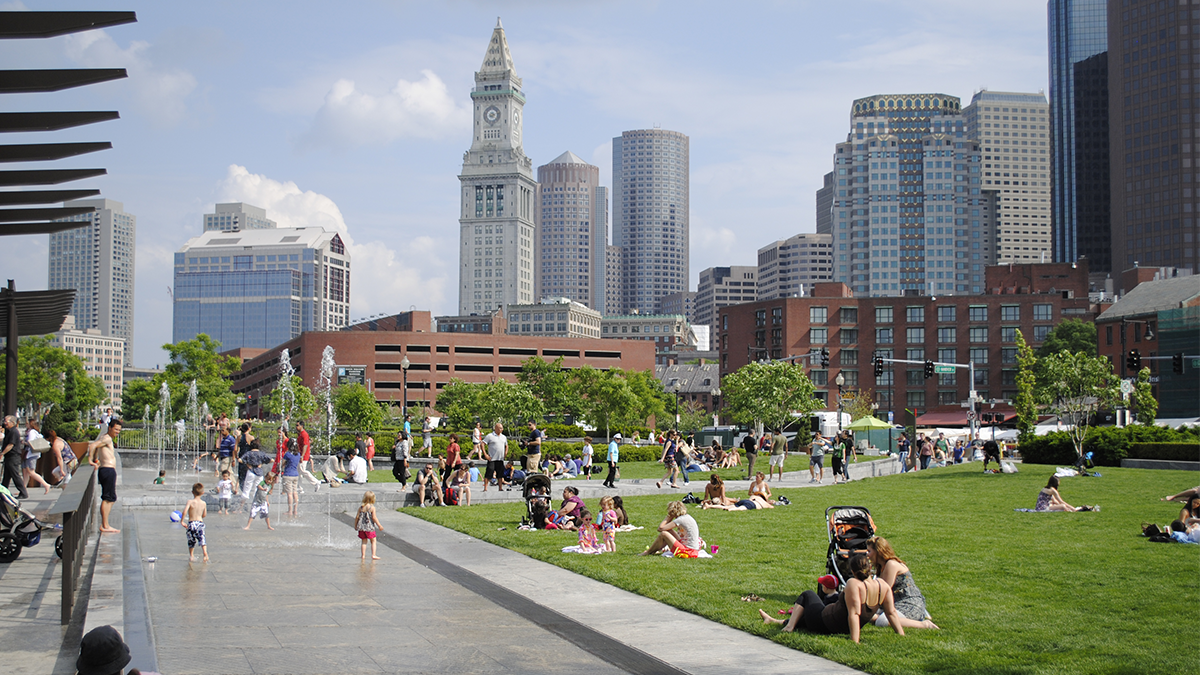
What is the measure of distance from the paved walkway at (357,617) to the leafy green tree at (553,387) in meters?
70.3

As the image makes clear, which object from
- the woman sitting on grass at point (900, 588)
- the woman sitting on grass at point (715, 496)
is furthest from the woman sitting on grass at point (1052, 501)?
the woman sitting on grass at point (900, 588)

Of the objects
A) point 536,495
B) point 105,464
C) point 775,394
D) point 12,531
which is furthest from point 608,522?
point 775,394

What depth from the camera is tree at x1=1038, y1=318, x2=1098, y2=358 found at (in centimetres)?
10081

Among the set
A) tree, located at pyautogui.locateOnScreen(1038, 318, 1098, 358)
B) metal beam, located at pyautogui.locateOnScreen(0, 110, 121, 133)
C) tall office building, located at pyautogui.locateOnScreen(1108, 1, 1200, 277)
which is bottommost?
metal beam, located at pyautogui.locateOnScreen(0, 110, 121, 133)

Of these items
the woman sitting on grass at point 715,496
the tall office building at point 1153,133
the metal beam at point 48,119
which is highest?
the tall office building at point 1153,133

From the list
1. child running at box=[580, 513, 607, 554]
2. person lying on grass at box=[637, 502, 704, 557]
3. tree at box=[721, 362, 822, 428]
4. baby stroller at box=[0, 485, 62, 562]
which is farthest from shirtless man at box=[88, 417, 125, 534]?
tree at box=[721, 362, 822, 428]

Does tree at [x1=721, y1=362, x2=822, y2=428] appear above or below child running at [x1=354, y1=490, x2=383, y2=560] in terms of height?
above

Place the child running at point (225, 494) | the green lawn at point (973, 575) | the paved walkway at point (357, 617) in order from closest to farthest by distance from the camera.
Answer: the paved walkway at point (357, 617), the green lawn at point (973, 575), the child running at point (225, 494)

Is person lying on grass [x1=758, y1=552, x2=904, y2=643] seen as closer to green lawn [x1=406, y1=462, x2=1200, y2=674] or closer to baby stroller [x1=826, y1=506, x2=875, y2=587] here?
green lawn [x1=406, y1=462, x2=1200, y2=674]

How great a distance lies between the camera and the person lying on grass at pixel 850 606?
976cm

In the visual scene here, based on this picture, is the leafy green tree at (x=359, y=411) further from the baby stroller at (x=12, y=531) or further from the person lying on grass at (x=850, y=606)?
the person lying on grass at (x=850, y=606)

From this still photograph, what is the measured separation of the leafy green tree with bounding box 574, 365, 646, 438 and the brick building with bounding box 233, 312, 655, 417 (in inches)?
1321

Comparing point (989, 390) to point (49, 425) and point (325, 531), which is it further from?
point (325, 531)

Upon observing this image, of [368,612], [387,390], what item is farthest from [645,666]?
[387,390]
